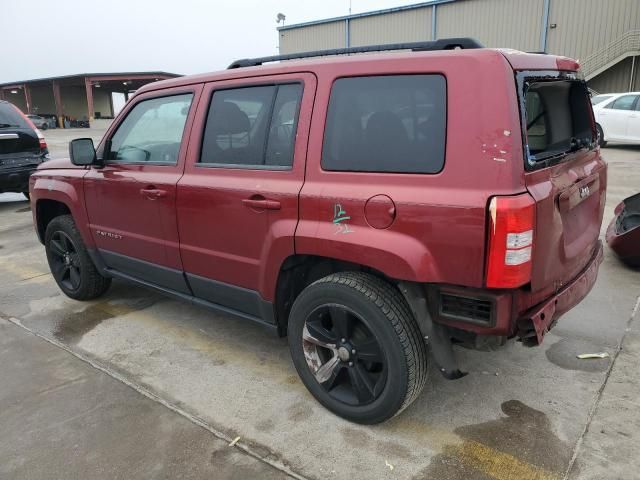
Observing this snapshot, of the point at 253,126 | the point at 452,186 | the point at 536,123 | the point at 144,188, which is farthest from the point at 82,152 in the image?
the point at 536,123

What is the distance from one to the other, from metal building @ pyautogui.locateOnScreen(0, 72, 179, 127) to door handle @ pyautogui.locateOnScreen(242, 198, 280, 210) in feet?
151

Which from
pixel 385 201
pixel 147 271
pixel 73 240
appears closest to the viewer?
pixel 385 201

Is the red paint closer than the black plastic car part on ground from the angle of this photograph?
Yes

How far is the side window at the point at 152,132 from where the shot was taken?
3.32 m

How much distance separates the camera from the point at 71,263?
4.43m

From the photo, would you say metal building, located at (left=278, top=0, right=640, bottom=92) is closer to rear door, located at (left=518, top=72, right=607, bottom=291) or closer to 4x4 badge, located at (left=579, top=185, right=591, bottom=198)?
rear door, located at (left=518, top=72, right=607, bottom=291)

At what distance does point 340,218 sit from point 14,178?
759cm

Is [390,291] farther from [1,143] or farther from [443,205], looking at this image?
[1,143]

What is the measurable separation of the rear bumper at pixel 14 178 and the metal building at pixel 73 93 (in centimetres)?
3954

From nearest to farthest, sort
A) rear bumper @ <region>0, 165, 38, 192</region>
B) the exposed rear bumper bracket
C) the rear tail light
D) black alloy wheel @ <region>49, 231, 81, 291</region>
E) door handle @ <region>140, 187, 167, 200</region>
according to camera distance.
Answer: the rear tail light, the exposed rear bumper bracket, door handle @ <region>140, 187, 167, 200</region>, black alloy wheel @ <region>49, 231, 81, 291</region>, rear bumper @ <region>0, 165, 38, 192</region>

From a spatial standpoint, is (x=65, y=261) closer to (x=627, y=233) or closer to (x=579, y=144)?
(x=579, y=144)

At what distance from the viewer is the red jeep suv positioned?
2.11m

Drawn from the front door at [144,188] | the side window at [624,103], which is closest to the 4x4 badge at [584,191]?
the front door at [144,188]

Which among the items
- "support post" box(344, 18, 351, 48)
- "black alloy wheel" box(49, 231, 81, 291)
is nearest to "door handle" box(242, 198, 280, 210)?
"black alloy wheel" box(49, 231, 81, 291)
